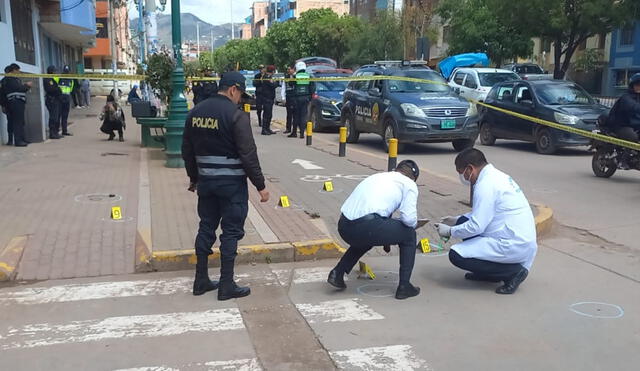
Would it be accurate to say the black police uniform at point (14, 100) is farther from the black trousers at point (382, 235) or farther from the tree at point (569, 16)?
the tree at point (569, 16)

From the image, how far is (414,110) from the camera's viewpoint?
13734 millimetres

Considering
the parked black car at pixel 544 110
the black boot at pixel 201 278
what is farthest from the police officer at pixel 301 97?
the black boot at pixel 201 278

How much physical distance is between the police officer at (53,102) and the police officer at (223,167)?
11.9 m

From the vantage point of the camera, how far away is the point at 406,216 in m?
5.05

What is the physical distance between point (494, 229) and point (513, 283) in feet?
1.62

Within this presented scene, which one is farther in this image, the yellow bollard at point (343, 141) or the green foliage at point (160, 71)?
the green foliage at point (160, 71)

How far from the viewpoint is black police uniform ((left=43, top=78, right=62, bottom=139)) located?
50.8 ft

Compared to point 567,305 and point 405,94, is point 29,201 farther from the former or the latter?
point 405,94

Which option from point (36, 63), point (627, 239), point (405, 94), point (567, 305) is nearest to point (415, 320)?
point (567, 305)

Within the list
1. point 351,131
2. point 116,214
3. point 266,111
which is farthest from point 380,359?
point 266,111

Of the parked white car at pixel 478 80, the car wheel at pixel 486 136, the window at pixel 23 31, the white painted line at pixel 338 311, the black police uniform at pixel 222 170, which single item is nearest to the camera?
the white painted line at pixel 338 311

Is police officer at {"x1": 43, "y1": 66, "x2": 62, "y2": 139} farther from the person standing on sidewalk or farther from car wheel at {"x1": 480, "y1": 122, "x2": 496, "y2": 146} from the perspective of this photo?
car wheel at {"x1": 480, "y1": 122, "x2": 496, "y2": 146}

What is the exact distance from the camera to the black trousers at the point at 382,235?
5.04 m

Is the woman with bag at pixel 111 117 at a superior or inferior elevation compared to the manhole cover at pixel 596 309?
superior
